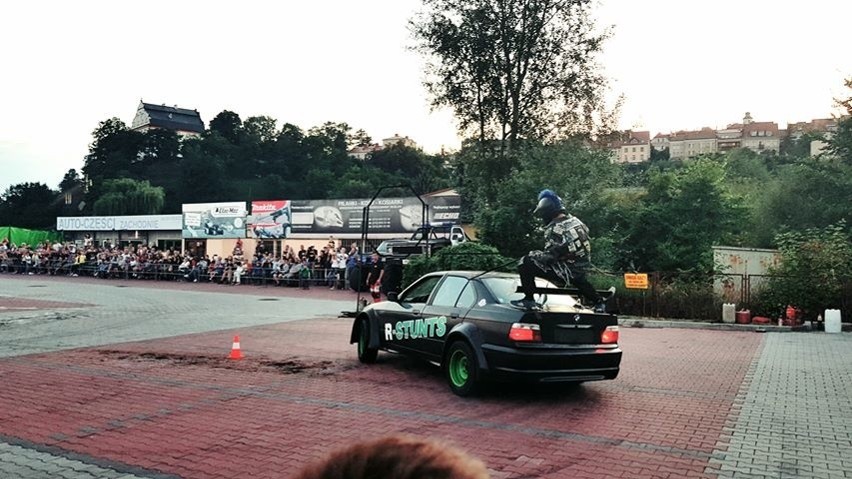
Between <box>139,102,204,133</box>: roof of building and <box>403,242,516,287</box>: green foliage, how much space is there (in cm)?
14216

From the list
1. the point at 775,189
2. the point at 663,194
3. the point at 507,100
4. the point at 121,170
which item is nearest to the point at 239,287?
the point at 507,100

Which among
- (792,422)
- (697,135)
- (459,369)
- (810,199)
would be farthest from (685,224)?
(697,135)

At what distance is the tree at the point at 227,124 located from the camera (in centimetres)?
12369

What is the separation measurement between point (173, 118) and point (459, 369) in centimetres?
16569

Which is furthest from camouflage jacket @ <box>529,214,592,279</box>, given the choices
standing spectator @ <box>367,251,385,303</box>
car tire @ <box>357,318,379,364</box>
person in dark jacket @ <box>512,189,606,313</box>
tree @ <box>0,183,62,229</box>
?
tree @ <box>0,183,62,229</box>

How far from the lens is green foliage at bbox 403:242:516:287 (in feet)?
68.5

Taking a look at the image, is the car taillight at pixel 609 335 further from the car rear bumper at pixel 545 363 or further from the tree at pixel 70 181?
the tree at pixel 70 181

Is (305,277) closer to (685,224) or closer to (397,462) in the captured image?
(685,224)

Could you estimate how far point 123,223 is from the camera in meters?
54.4

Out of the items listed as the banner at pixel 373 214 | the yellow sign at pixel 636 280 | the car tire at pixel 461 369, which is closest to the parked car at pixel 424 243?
the banner at pixel 373 214

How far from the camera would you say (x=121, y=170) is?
10425 centimetres

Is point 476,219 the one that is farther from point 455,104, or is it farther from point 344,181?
point 344,181

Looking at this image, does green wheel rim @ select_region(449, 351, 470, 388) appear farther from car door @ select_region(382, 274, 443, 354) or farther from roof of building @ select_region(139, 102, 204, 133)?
roof of building @ select_region(139, 102, 204, 133)

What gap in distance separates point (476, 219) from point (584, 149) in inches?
218
